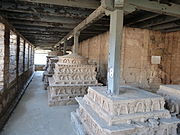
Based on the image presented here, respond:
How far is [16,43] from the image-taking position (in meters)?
5.55

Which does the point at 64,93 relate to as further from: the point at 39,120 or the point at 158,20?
the point at 158,20

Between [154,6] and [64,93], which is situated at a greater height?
[154,6]

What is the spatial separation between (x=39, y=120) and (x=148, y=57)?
4435 mm

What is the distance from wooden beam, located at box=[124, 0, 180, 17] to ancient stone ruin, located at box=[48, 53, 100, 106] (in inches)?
105

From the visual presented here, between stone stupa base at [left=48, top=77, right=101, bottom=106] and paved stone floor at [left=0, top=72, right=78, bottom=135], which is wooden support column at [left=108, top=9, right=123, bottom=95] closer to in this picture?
paved stone floor at [left=0, top=72, right=78, bottom=135]

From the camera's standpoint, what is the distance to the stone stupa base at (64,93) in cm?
455

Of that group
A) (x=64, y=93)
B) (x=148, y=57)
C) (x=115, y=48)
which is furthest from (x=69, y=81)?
(x=148, y=57)

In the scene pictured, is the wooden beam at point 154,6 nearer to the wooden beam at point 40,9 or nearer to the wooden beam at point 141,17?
the wooden beam at point 141,17

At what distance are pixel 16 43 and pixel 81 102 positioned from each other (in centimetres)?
387

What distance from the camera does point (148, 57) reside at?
5.80 meters

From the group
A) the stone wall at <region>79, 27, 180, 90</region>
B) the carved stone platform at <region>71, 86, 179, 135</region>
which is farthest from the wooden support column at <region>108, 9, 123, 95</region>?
the stone wall at <region>79, 27, 180, 90</region>

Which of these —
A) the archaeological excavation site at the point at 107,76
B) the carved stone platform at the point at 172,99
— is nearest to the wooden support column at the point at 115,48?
the archaeological excavation site at the point at 107,76

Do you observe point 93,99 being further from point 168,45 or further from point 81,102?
point 168,45

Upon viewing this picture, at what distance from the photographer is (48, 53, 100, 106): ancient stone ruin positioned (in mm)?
4598
